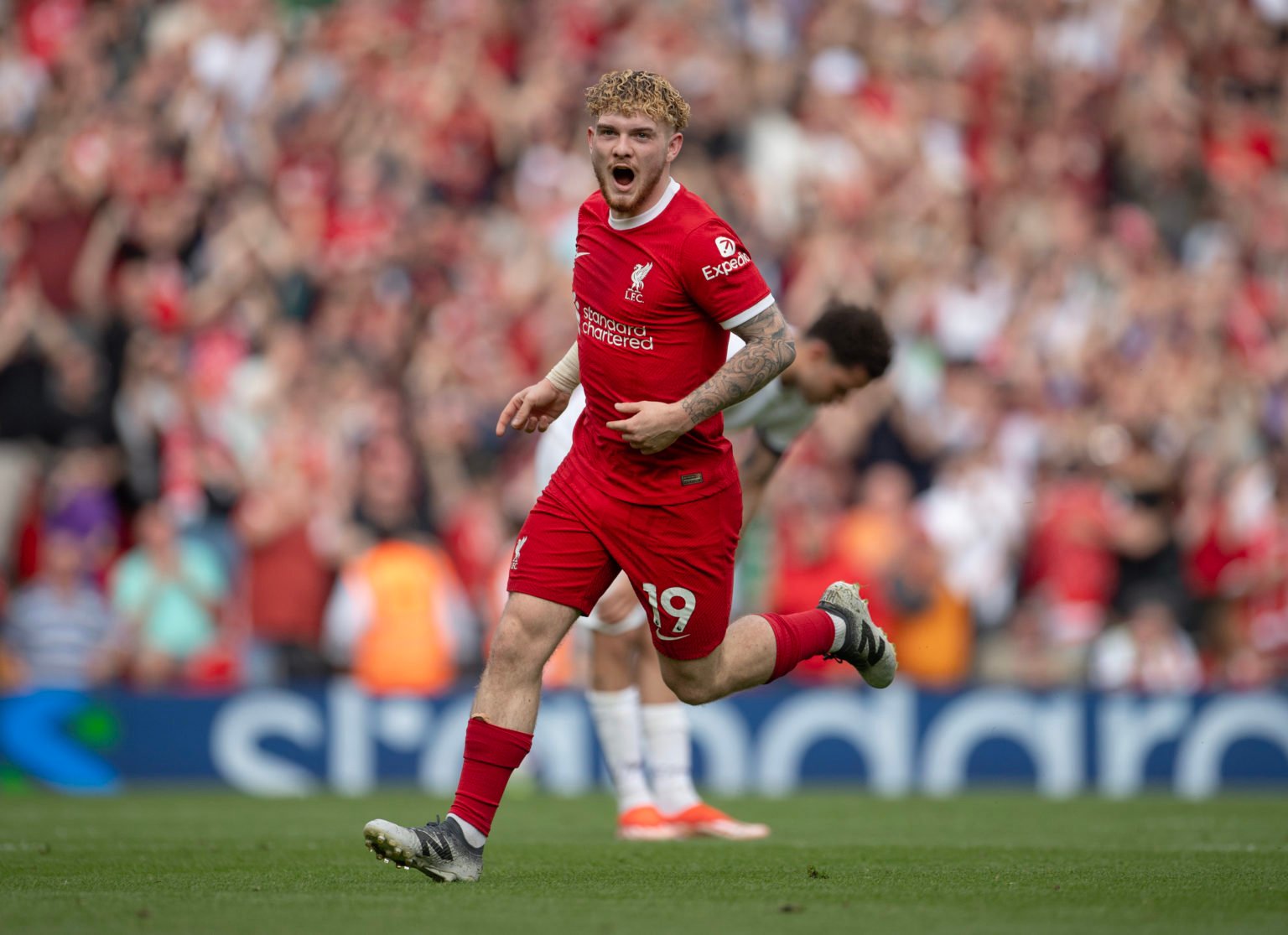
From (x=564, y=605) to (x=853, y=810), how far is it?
4.54 m

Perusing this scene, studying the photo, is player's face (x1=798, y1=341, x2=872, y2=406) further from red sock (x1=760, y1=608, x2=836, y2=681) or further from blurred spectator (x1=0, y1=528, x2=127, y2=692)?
blurred spectator (x1=0, y1=528, x2=127, y2=692)

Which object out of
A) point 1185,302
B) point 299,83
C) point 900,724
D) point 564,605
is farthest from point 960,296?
point 564,605

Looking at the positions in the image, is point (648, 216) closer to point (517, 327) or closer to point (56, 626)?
point (56, 626)

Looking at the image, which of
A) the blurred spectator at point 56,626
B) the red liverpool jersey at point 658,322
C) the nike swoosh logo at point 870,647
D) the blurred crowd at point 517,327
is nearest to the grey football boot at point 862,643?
the nike swoosh logo at point 870,647

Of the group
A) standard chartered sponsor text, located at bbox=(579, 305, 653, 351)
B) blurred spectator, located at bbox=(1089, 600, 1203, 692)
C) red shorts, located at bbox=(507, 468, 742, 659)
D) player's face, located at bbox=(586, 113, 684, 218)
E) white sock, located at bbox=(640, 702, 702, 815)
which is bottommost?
blurred spectator, located at bbox=(1089, 600, 1203, 692)

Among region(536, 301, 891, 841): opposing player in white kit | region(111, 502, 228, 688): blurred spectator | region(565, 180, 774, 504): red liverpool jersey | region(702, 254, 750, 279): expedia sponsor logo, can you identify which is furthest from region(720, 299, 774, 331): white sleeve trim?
region(111, 502, 228, 688): blurred spectator

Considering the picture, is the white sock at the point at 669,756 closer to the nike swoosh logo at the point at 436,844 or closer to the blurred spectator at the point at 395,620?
the nike swoosh logo at the point at 436,844

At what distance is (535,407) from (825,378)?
78.3 inches

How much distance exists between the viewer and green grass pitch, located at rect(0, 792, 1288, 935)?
5.47m

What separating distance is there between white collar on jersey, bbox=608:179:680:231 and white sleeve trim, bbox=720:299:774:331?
0.44 m

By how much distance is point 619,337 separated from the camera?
653 cm

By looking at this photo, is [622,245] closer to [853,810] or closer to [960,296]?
[853,810]

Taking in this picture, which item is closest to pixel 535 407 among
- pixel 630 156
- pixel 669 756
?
pixel 630 156

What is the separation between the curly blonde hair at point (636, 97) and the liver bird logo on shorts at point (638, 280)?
0.49 m
